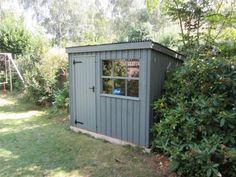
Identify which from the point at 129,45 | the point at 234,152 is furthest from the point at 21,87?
the point at 234,152

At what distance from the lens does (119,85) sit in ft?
16.4

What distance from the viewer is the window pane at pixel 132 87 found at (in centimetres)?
466

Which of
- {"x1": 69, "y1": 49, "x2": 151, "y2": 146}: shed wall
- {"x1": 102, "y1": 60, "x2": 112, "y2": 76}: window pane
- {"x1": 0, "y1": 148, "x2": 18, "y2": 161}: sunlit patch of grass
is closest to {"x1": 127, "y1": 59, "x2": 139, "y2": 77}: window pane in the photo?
{"x1": 69, "y1": 49, "x2": 151, "y2": 146}: shed wall

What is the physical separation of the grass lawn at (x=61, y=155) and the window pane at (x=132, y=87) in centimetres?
112

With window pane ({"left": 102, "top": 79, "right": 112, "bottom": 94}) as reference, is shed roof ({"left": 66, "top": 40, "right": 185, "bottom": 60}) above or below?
above

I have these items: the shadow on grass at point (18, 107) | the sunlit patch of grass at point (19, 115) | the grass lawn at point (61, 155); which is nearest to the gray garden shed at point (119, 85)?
the grass lawn at point (61, 155)

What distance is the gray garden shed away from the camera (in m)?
4.49

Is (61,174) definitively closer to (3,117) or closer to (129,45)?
(129,45)

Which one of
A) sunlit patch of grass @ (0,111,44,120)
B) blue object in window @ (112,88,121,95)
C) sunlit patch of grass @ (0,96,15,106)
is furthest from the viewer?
sunlit patch of grass @ (0,96,15,106)

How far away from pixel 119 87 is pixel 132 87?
37 cm

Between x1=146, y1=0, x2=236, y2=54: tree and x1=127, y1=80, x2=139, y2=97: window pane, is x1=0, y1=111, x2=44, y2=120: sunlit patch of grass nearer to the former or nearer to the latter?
x1=127, y1=80, x2=139, y2=97: window pane

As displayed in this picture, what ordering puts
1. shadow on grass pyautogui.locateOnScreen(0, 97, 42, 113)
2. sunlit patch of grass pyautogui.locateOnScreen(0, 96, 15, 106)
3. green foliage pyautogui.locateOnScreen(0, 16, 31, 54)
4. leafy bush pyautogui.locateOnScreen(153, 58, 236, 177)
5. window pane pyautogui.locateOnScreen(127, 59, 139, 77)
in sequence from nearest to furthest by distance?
leafy bush pyautogui.locateOnScreen(153, 58, 236, 177), window pane pyautogui.locateOnScreen(127, 59, 139, 77), shadow on grass pyautogui.locateOnScreen(0, 97, 42, 113), sunlit patch of grass pyautogui.locateOnScreen(0, 96, 15, 106), green foliage pyautogui.locateOnScreen(0, 16, 31, 54)

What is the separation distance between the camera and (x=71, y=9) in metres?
28.2

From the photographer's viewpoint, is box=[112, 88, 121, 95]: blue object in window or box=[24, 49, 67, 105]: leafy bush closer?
box=[112, 88, 121, 95]: blue object in window
